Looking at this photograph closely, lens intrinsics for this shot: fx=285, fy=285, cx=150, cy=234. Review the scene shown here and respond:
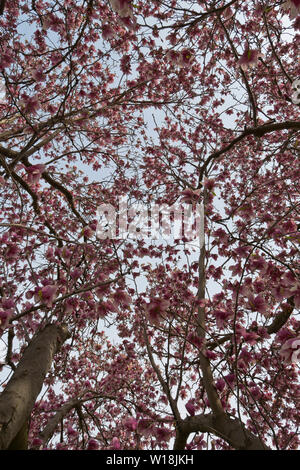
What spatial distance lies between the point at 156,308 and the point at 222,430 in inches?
36.7

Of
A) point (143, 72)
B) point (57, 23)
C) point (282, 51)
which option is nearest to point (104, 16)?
point (57, 23)

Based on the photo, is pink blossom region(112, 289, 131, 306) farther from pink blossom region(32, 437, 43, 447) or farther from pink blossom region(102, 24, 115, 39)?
pink blossom region(102, 24, 115, 39)

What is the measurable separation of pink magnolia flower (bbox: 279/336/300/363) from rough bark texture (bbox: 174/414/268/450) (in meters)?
0.51

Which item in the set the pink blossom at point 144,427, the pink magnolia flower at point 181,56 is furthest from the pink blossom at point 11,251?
the pink magnolia flower at point 181,56

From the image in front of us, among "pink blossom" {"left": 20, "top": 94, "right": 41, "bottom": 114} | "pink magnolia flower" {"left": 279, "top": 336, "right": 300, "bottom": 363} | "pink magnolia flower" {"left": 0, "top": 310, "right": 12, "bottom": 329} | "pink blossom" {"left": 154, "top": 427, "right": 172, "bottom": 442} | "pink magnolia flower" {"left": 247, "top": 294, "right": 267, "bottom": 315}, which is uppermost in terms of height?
"pink blossom" {"left": 20, "top": 94, "right": 41, "bottom": 114}

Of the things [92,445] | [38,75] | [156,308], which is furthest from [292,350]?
[38,75]

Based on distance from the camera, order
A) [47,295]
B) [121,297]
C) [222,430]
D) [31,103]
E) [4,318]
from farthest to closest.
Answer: [31,103], [121,297], [47,295], [4,318], [222,430]

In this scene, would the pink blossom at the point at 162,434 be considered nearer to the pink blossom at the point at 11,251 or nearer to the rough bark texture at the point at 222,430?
the rough bark texture at the point at 222,430

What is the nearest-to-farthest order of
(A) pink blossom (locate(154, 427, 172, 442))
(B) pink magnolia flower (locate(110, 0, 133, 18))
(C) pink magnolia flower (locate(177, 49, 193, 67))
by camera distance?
(B) pink magnolia flower (locate(110, 0, 133, 18)) → (A) pink blossom (locate(154, 427, 172, 442)) → (C) pink magnolia flower (locate(177, 49, 193, 67))

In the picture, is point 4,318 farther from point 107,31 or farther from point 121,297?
point 107,31

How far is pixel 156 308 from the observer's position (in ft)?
7.49

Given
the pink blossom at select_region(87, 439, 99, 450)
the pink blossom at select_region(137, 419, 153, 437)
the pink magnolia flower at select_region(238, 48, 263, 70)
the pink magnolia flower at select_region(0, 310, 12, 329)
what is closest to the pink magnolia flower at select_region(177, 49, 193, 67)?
the pink magnolia flower at select_region(238, 48, 263, 70)

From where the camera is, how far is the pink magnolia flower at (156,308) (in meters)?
2.27

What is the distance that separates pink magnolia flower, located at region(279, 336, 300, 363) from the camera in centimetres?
165
